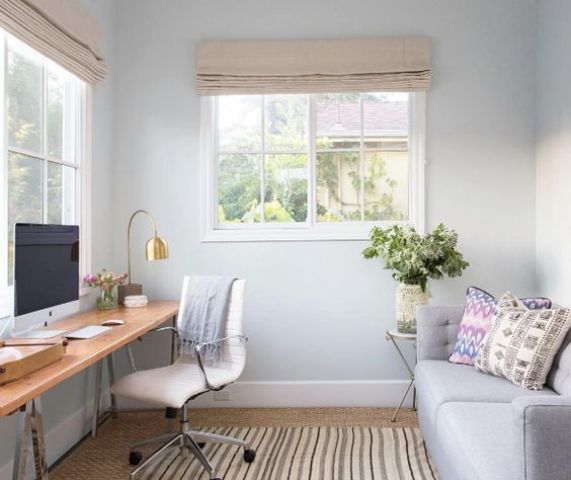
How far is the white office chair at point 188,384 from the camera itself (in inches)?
98.7

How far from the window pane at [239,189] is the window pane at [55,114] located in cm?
111

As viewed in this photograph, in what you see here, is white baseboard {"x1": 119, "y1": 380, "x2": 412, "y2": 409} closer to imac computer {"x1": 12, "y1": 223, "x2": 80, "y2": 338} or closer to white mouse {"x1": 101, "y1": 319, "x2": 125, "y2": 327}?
white mouse {"x1": 101, "y1": 319, "x2": 125, "y2": 327}

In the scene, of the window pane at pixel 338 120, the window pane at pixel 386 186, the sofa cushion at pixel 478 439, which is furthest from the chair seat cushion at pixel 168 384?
the window pane at pixel 338 120

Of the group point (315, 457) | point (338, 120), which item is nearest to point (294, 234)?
point (338, 120)

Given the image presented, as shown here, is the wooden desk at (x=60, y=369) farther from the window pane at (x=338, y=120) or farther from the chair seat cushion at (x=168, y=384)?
the window pane at (x=338, y=120)

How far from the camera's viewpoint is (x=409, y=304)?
3299mm

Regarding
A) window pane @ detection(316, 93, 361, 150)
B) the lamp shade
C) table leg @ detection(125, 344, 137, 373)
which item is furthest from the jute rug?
window pane @ detection(316, 93, 361, 150)

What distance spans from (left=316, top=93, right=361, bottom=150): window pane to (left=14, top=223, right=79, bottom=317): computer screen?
193 centimetres

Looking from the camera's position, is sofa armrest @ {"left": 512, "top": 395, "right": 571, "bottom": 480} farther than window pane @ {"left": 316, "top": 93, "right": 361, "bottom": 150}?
No

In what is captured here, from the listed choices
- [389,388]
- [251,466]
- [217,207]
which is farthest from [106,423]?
[389,388]

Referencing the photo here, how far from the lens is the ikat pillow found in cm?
273

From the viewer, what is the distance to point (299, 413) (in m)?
3.51

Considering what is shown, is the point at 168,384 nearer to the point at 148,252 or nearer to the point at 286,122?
the point at 148,252

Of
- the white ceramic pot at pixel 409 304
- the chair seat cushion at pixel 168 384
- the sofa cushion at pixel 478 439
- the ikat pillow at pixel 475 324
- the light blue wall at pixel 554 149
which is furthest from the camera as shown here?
the white ceramic pot at pixel 409 304
